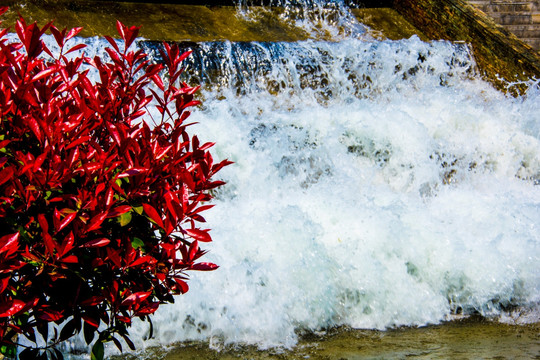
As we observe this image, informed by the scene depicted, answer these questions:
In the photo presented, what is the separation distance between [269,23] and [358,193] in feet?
16.0

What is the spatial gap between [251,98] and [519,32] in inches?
269

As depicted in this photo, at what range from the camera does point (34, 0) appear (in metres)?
8.01

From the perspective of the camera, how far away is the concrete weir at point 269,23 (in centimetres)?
775

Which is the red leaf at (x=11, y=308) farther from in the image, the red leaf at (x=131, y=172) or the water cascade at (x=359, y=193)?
the water cascade at (x=359, y=193)

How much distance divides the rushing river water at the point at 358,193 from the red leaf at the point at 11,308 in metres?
1.70

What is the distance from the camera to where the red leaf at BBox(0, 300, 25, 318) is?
5.58 ft

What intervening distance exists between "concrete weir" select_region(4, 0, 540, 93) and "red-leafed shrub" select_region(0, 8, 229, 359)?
5808 millimetres

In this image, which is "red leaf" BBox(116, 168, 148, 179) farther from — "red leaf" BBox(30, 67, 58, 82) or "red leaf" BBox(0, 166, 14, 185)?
"red leaf" BBox(30, 67, 58, 82)

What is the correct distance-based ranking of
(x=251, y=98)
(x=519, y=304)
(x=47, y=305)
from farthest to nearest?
(x=251, y=98), (x=519, y=304), (x=47, y=305)

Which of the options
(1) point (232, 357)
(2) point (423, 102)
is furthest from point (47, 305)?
(2) point (423, 102)

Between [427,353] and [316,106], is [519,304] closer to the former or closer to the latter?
[427,353]

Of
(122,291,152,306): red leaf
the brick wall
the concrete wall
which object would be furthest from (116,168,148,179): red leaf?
the brick wall

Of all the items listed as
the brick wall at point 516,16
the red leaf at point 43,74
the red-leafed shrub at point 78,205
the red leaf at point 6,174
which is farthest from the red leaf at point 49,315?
the brick wall at point 516,16

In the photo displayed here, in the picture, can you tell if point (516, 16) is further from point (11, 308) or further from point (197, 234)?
point (11, 308)
